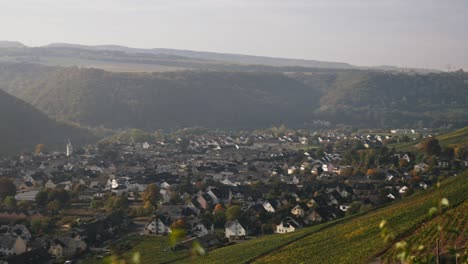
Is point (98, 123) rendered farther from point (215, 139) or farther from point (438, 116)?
point (438, 116)

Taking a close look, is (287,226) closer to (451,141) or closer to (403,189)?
(403,189)

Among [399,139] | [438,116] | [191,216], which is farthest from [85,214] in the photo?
[438,116]

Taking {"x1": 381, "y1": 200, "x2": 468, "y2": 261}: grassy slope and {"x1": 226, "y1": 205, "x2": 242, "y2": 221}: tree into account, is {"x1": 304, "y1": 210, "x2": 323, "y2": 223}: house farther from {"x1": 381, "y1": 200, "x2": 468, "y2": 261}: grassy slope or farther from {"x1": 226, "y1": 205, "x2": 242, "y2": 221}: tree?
{"x1": 381, "y1": 200, "x2": 468, "y2": 261}: grassy slope

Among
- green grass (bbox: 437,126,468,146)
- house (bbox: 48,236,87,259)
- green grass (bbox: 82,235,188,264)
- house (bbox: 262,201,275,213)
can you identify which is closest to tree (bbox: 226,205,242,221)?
green grass (bbox: 82,235,188,264)

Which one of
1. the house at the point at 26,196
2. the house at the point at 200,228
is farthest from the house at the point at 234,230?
the house at the point at 26,196

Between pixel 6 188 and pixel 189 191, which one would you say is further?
pixel 189 191

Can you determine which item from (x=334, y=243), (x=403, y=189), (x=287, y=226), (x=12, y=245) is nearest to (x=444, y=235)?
(x=334, y=243)

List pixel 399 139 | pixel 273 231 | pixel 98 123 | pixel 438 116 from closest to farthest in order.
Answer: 1. pixel 273 231
2. pixel 399 139
3. pixel 98 123
4. pixel 438 116
